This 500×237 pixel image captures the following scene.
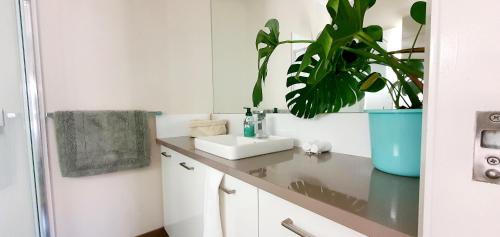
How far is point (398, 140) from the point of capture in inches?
26.9

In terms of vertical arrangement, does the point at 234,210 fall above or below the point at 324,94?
below

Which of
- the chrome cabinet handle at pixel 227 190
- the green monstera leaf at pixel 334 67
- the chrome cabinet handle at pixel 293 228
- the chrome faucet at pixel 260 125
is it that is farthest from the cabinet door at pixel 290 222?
the chrome faucet at pixel 260 125

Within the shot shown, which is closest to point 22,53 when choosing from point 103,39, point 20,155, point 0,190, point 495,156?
point 103,39

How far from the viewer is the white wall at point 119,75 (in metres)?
1.38

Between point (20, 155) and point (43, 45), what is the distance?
651 mm

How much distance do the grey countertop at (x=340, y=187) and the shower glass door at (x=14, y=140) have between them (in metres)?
1.10

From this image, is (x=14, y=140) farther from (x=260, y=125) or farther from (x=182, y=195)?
(x=260, y=125)

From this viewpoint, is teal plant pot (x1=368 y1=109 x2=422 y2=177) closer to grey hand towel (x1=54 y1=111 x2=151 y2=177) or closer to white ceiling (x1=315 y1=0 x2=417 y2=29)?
white ceiling (x1=315 y1=0 x2=417 y2=29)

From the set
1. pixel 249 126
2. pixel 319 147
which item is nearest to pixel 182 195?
pixel 249 126

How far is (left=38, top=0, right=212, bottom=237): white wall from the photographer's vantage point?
4.52ft

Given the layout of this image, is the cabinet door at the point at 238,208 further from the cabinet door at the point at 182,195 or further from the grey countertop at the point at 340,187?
the cabinet door at the point at 182,195

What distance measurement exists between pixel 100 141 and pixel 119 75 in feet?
1.54

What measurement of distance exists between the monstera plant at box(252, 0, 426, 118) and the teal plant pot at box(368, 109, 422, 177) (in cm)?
8

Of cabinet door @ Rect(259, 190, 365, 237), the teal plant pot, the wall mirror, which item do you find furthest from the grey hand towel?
the teal plant pot
